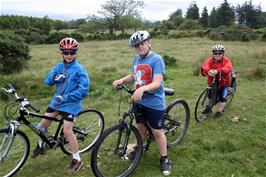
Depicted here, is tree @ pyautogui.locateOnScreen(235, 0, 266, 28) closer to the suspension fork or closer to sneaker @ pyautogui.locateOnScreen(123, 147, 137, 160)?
sneaker @ pyautogui.locateOnScreen(123, 147, 137, 160)

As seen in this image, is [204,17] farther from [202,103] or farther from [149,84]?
[149,84]

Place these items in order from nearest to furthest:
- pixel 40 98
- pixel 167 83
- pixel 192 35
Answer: pixel 40 98 → pixel 167 83 → pixel 192 35

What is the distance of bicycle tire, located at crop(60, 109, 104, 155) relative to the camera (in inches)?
193

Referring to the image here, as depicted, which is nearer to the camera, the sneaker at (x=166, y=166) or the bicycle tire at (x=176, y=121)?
the sneaker at (x=166, y=166)

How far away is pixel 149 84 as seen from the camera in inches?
151

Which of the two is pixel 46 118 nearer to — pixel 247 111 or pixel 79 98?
pixel 79 98

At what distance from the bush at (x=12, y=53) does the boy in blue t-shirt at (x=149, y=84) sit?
14.5 m

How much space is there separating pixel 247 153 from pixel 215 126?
4.50ft

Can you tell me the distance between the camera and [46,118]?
14.1 feet

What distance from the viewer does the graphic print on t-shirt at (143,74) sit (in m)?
3.99

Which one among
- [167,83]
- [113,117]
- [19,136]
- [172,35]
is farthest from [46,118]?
[172,35]

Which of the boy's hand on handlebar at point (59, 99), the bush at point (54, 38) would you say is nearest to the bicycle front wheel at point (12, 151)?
the boy's hand on handlebar at point (59, 99)

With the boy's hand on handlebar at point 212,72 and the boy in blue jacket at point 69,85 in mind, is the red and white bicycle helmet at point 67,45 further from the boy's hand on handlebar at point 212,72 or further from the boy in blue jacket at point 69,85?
the boy's hand on handlebar at point 212,72

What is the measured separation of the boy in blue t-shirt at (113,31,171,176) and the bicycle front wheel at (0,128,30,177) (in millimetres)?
1496
